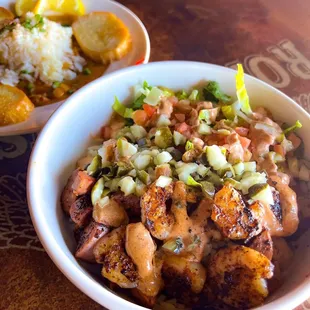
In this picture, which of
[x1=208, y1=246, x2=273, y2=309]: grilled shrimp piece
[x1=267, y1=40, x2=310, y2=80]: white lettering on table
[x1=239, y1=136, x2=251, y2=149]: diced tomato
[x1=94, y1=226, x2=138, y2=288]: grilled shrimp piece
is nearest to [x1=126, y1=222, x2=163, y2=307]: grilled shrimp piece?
[x1=94, y1=226, x2=138, y2=288]: grilled shrimp piece

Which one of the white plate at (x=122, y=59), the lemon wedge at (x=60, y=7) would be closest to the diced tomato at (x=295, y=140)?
the white plate at (x=122, y=59)

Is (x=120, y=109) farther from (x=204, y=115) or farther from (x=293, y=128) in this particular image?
(x=293, y=128)

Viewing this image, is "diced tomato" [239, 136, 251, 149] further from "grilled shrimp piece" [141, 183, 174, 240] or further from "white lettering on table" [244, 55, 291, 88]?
"white lettering on table" [244, 55, 291, 88]

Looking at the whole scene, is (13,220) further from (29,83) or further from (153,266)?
(29,83)

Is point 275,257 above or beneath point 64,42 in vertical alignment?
above

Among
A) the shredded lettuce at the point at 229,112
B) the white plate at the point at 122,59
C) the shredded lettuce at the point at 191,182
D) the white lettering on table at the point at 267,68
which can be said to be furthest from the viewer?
the white lettering on table at the point at 267,68

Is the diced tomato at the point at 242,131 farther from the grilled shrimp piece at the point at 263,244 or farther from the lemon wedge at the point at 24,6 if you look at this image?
the lemon wedge at the point at 24,6

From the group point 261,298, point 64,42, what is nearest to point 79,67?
point 64,42
